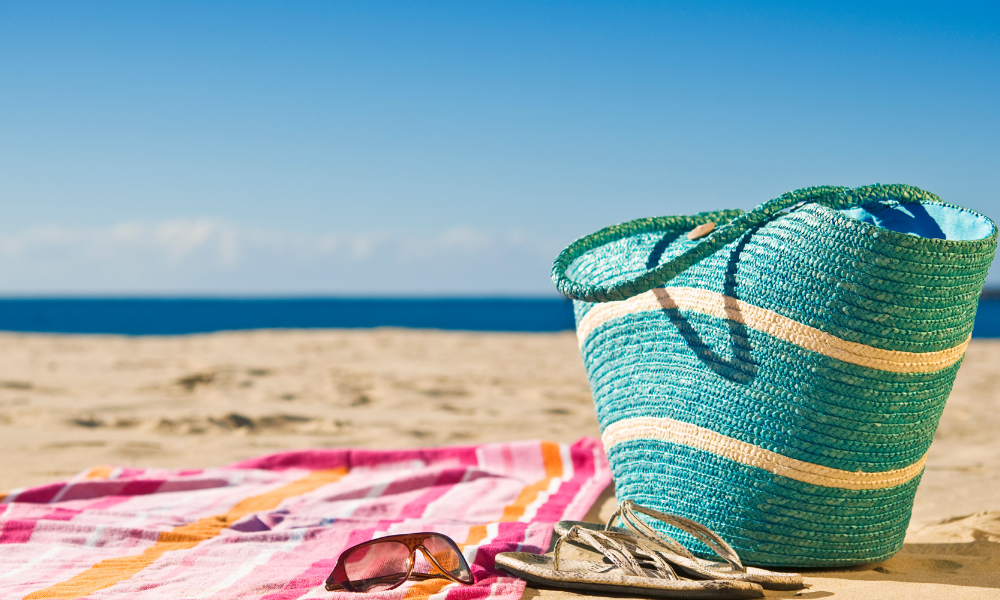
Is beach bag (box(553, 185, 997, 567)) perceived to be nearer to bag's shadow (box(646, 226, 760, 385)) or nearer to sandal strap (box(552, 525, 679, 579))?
bag's shadow (box(646, 226, 760, 385))

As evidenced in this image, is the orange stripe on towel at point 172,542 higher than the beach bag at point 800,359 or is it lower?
lower

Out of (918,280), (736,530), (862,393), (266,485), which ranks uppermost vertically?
(918,280)

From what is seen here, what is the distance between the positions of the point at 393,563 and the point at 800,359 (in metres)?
0.94

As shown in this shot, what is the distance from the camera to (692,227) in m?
1.85

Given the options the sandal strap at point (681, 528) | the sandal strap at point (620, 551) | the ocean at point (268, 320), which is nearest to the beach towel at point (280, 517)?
the sandal strap at point (620, 551)

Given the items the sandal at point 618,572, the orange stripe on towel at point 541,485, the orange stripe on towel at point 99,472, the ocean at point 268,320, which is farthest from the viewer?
the ocean at point 268,320

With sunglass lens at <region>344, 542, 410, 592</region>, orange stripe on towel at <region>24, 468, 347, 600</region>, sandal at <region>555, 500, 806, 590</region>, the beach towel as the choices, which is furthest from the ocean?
sunglass lens at <region>344, 542, 410, 592</region>

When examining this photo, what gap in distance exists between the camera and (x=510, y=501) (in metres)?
2.46

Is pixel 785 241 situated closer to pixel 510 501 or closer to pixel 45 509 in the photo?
pixel 510 501

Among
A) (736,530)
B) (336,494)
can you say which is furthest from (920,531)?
(336,494)

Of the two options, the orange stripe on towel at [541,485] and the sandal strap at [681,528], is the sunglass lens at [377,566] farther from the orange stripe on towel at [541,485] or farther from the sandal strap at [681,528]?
the orange stripe on towel at [541,485]

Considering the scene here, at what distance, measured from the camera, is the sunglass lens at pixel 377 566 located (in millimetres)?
1529

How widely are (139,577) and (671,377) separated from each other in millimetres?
1243

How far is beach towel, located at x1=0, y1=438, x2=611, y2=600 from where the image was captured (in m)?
1.57
